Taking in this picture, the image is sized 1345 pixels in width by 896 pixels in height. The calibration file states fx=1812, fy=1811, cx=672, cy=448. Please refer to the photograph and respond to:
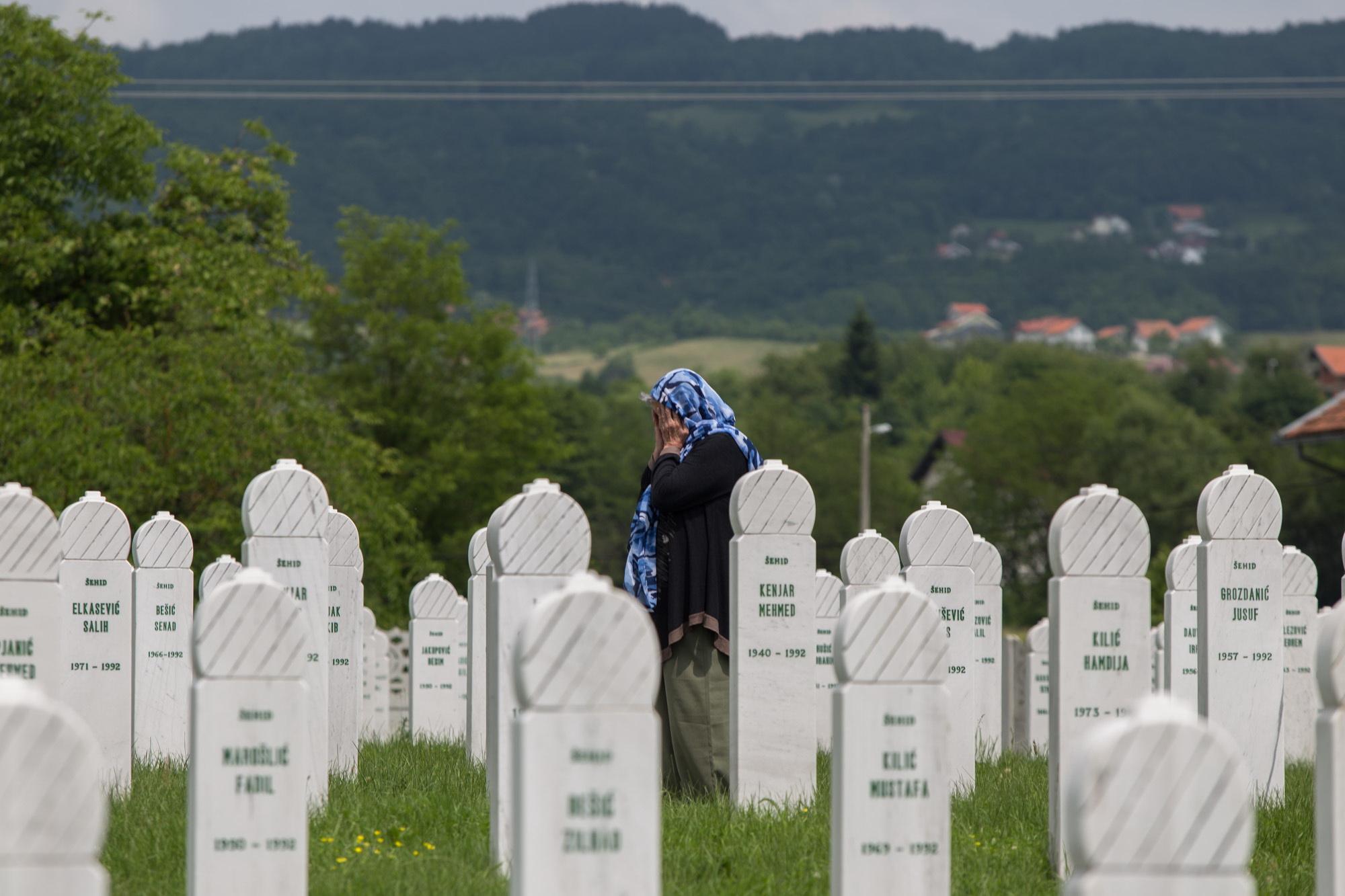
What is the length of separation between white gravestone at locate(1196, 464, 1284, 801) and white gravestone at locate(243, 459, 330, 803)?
390cm

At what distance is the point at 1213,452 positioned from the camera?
69750mm

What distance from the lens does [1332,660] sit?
16.8 feet

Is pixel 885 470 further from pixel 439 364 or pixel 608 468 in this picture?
pixel 439 364

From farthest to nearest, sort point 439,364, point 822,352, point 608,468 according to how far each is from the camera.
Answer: point 822,352 < point 608,468 < point 439,364

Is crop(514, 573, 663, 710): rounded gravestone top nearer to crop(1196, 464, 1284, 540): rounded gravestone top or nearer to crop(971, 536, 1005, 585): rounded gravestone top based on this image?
crop(1196, 464, 1284, 540): rounded gravestone top

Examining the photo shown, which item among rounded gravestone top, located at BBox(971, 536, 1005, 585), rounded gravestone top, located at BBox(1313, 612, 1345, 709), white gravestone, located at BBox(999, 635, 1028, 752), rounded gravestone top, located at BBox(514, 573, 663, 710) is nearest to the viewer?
rounded gravestone top, located at BBox(514, 573, 663, 710)

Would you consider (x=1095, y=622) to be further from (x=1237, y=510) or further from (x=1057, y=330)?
(x=1057, y=330)

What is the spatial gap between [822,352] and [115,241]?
3362 inches

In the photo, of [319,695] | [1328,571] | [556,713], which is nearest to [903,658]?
[556,713]

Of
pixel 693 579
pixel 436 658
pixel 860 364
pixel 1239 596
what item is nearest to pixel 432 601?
pixel 436 658

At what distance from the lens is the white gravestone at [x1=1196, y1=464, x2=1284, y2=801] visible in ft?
26.4

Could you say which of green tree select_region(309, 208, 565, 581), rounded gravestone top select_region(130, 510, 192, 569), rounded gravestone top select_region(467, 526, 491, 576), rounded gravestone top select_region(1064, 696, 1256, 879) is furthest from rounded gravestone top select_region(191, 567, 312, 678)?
green tree select_region(309, 208, 565, 581)

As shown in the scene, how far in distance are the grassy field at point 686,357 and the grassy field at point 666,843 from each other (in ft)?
406

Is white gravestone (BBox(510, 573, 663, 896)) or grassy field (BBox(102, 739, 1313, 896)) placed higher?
white gravestone (BBox(510, 573, 663, 896))
